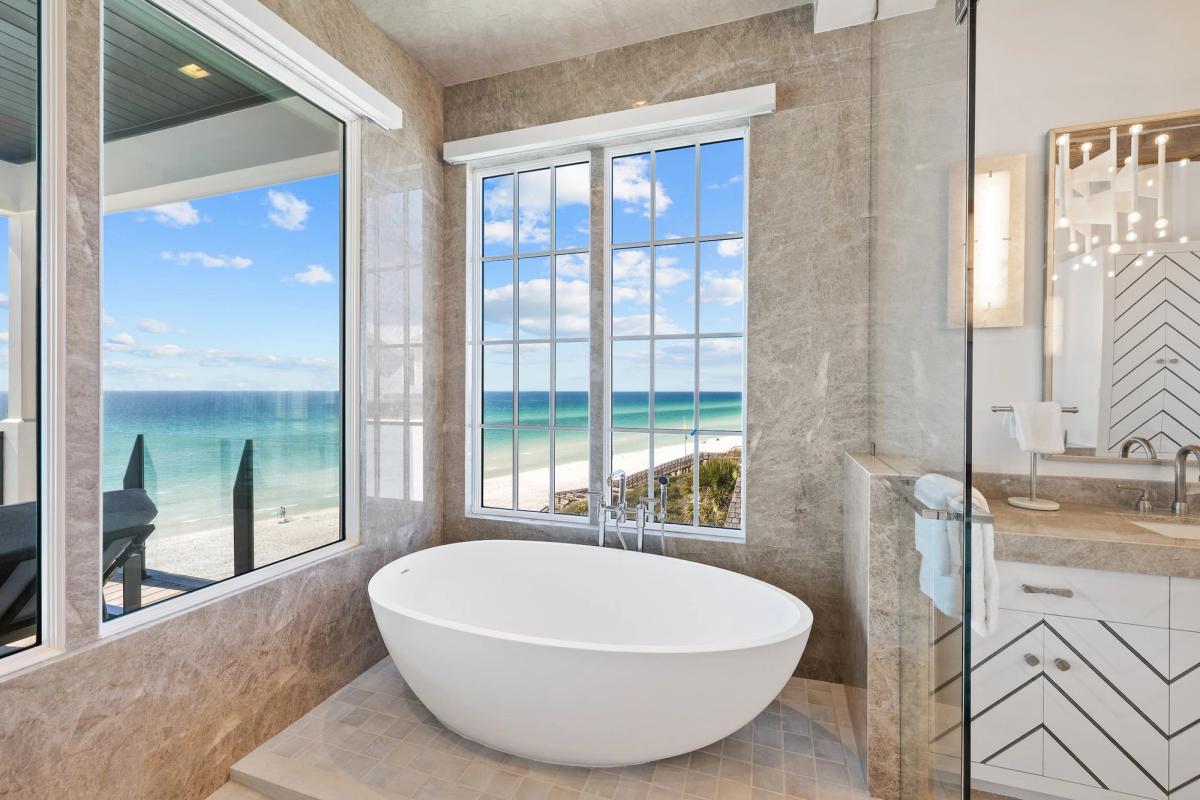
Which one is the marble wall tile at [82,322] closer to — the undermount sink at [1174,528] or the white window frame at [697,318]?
the white window frame at [697,318]

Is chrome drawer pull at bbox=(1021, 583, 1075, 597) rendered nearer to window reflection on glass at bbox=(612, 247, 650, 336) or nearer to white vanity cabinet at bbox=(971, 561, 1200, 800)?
white vanity cabinet at bbox=(971, 561, 1200, 800)

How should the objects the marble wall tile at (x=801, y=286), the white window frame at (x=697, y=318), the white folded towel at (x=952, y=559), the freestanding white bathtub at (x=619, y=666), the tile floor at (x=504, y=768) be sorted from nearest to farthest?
1. the white folded towel at (x=952, y=559)
2. the freestanding white bathtub at (x=619, y=666)
3. the tile floor at (x=504, y=768)
4. the marble wall tile at (x=801, y=286)
5. the white window frame at (x=697, y=318)

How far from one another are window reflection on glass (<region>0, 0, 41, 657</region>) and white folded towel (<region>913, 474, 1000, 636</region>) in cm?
216

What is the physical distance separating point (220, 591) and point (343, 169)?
5.88ft

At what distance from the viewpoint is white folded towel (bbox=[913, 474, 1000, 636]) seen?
3.00 feet

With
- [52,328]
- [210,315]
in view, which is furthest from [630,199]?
[52,328]

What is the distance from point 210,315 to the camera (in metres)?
1.74

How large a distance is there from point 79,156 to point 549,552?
2.08 meters

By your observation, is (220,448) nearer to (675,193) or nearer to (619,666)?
(619,666)

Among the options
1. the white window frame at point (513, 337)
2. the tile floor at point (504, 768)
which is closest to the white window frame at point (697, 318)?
the white window frame at point (513, 337)

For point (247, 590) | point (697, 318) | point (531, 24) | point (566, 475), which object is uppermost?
point (531, 24)

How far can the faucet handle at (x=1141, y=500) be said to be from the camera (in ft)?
4.95

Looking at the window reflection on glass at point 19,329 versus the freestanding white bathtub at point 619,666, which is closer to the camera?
the window reflection on glass at point 19,329

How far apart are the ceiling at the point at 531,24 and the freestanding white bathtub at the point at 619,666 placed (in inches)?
96.2
